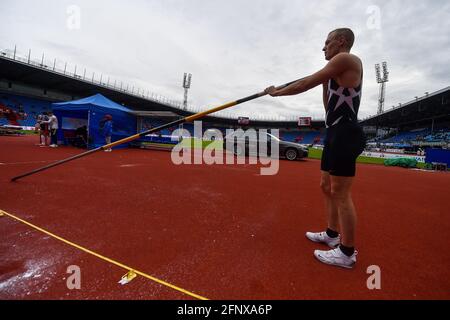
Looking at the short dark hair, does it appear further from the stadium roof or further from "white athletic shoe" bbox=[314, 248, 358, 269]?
the stadium roof

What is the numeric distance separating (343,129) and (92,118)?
11.1 m

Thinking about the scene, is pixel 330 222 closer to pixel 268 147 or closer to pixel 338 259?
pixel 338 259

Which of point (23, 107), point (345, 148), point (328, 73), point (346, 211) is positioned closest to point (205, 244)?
point (346, 211)

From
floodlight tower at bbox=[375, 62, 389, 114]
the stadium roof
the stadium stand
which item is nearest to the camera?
the stadium roof

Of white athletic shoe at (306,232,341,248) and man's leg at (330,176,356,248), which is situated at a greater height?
man's leg at (330,176,356,248)

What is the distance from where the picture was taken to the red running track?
55.8 inches

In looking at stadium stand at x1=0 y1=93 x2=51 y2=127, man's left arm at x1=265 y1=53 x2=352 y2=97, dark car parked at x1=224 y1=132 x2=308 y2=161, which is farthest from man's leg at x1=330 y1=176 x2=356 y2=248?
stadium stand at x1=0 y1=93 x2=51 y2=127

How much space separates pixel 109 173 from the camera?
15.9ft

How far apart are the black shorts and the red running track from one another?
0.83 meters

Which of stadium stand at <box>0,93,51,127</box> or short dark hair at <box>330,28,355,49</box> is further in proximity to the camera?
stadium stand at <box>0,93,51,127</box>

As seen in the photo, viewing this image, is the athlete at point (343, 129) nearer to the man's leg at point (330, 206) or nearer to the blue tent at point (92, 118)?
the man's leg at point (330, 206)

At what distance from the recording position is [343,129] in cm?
175

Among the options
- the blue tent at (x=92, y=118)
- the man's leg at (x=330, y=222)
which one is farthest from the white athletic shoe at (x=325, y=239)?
the blue tent at (x=92, y=118)
